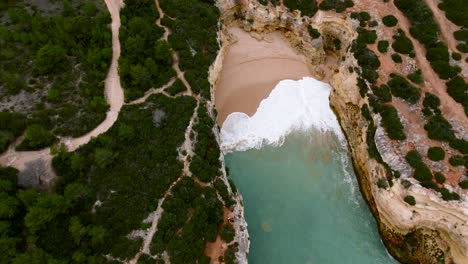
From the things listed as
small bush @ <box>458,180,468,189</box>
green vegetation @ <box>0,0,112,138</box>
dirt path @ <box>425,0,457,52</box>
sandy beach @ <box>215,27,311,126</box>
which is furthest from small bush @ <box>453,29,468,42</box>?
green vegetation @ <box>0,0,112,138</box>

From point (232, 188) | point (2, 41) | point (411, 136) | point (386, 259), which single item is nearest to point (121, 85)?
point (2, 41)

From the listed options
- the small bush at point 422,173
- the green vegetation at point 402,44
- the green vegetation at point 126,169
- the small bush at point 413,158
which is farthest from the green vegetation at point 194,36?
the small bush at point 422,173

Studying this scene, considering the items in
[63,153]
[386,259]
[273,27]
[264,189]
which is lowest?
[386,259]

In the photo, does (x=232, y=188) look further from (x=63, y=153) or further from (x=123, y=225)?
(x=63, y=153)

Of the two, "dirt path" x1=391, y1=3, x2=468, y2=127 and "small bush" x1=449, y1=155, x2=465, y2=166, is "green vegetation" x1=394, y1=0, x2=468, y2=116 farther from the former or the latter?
"small bush" x1=449, y1=155, x2=465, y2=166

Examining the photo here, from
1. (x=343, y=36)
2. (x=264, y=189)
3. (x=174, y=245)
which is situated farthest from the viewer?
(x=343, y=36)

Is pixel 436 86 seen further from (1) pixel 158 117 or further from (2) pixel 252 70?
(1) pixel 158 117

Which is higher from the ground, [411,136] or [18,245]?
[411,136]

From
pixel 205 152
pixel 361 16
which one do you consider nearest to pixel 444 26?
pixel 361 16
